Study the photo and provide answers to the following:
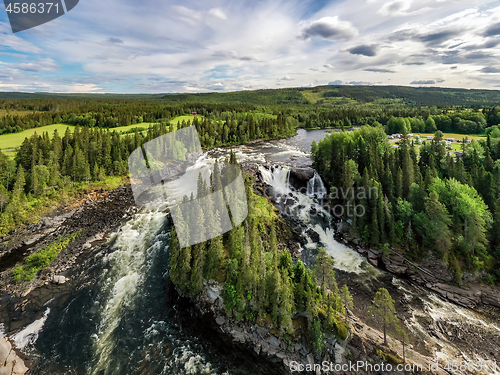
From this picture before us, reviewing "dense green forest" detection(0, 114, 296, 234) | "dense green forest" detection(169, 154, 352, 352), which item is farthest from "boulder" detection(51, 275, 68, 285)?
"dense green forest" detection(0, 114, 296, 234)

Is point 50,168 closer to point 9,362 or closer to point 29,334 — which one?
point 29,334

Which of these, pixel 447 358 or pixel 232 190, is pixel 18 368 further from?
pixel 447 358

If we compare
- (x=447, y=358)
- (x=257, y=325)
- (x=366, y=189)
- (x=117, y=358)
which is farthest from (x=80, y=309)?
(x=366, y=189)

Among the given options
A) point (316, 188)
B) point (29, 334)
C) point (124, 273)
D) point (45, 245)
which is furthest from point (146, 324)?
point (316, 188)

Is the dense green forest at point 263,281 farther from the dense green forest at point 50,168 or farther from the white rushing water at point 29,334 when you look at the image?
the dense green forest at point 50,168

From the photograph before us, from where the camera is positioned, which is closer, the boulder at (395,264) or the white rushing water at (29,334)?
the white rushing water at (29,334)

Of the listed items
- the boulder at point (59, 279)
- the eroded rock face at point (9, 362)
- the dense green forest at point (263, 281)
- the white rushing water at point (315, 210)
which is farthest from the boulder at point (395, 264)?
the boulder at point (59, 279)

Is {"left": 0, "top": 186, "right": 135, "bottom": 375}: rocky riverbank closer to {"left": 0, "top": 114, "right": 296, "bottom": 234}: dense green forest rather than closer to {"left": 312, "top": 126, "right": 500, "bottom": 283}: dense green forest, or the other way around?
{"left": 0, "top": 114, "right": 296, "bottom": 234}: dense green forest
